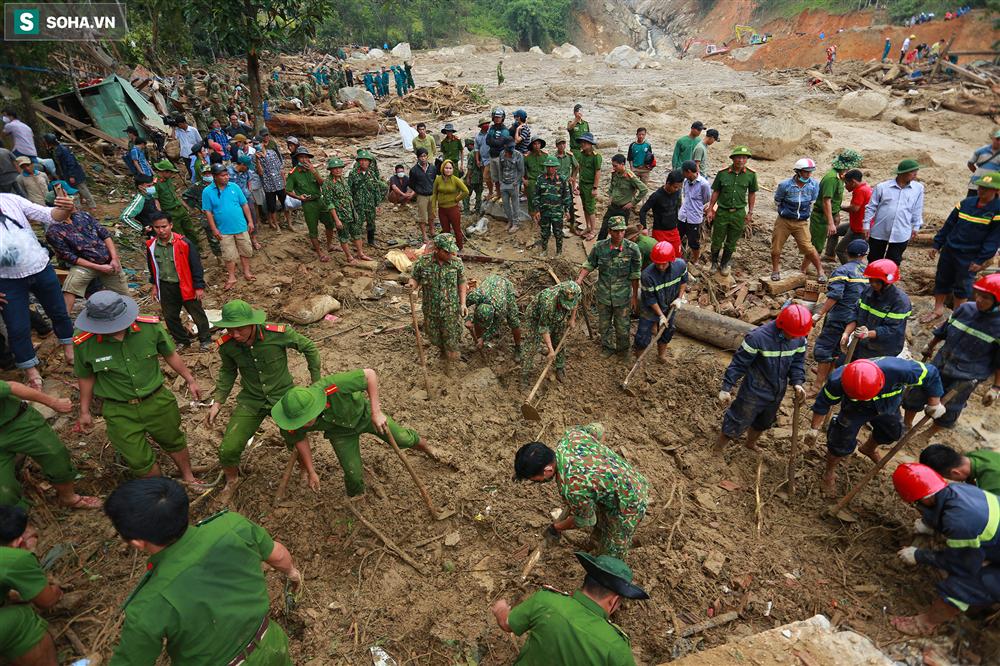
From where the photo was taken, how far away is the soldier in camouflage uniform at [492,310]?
255 inches

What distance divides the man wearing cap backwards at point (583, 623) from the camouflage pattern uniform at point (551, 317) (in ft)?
11.9

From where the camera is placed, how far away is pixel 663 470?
5.27 meters

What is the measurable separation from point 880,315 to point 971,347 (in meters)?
0.76

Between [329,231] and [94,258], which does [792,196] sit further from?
[94,258]

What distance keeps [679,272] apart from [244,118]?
1657cm

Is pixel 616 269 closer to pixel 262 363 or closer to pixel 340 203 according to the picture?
pixel 262 363

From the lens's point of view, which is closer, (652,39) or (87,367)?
(87,367)

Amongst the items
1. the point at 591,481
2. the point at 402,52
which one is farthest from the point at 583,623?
the point at 402,52

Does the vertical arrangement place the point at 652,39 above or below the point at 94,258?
above

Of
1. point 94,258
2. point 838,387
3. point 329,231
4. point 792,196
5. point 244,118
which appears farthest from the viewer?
point 244,118

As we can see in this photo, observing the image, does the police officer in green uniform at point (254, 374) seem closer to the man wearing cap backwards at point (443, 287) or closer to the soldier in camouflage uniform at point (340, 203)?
the man wearing cap backwards at point (443, 287)

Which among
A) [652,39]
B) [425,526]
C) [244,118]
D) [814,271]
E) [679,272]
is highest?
[652,39]

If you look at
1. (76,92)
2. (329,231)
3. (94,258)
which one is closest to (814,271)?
(329,231)

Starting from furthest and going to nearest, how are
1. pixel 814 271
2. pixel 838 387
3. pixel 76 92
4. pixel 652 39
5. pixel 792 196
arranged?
pixel 652 39 → pixel 76 92 → pixel 814 271 → pixel 792 196 → pixel 838 387
